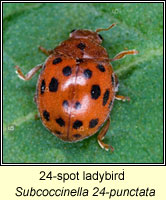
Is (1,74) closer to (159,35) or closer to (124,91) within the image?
(124,91)

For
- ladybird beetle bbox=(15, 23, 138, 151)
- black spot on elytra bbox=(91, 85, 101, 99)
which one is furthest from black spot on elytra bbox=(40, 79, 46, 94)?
black spot on elytra bbox=(91, 85, 101, 99)

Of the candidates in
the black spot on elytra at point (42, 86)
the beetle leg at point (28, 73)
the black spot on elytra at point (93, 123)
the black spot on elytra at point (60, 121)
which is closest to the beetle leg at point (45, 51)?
the beetle leg at point (28, 73)

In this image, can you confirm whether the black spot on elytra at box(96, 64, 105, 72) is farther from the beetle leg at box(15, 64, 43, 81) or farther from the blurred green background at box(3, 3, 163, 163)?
the beetle leg at box(15, 64, 43, 81)

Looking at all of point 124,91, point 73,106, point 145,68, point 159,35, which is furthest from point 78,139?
point 159,35

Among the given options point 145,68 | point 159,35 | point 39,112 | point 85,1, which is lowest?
point 39,112

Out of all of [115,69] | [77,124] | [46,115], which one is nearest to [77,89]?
[77,124]
